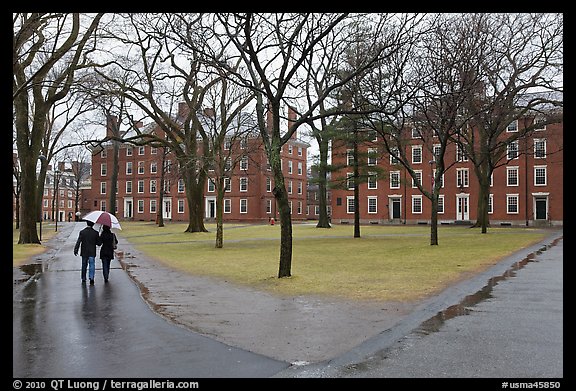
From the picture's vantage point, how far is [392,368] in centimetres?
591

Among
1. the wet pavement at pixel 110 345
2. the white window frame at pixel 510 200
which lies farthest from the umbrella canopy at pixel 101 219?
the white window frame at pixel 510 200

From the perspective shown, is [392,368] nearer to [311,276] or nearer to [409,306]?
[409,306]

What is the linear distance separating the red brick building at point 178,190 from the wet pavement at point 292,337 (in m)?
58.2

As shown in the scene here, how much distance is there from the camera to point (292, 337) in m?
7.55

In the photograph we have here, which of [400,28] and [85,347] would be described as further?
[400,28]

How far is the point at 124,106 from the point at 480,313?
35.0m

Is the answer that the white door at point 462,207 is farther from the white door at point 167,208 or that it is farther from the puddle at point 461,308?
the puddle at point 461,308

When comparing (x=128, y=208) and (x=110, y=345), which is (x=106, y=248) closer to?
(x=110, y=345)

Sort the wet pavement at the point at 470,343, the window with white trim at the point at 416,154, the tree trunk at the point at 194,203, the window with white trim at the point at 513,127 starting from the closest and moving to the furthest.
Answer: the wet pavement at the point at 470,343, the tree trunk at the point at 194,203, the window with white trim at the point at 513,127, the window with white trim at the point at 416,154

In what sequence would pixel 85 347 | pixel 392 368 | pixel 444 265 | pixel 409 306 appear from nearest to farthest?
1. pixel 392 368
2. pixel 85 347
3. pixel 409 306
4. pixel 444 265

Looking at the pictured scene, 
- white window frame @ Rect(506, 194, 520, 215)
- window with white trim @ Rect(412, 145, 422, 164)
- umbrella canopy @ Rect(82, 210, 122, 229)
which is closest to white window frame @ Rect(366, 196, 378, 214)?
window with white trim @ Rect(412, 145, 422, 164)

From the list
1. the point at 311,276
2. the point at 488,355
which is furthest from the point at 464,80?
the point at 488,355

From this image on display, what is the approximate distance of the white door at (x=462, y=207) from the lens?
199ft
